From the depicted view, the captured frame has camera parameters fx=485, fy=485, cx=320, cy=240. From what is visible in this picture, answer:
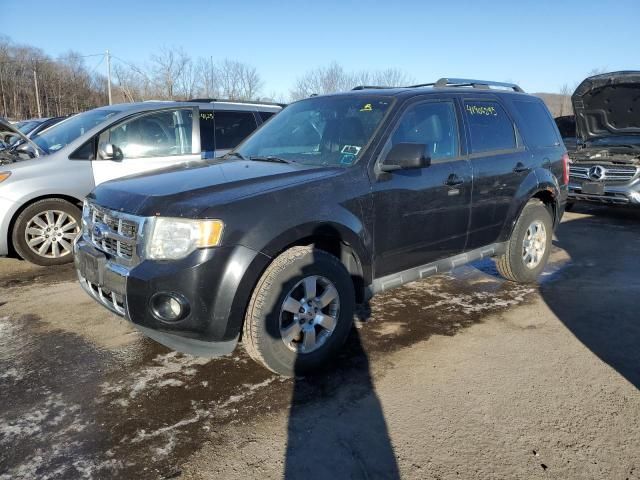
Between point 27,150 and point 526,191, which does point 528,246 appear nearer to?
point 526,191

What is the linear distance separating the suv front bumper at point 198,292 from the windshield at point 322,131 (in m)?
1.17

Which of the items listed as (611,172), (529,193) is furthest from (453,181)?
(611,172)

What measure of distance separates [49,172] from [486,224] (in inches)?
184

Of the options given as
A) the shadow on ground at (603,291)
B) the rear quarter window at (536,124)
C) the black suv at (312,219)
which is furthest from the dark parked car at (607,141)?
the black suv at (312,219)

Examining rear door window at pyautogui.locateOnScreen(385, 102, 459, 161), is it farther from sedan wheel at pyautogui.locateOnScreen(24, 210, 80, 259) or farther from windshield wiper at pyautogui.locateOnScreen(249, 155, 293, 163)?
sedan wheel at pyautogui.locateOnScreen(24, 210, 80, 259)

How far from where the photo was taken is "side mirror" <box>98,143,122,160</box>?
549 centimetres

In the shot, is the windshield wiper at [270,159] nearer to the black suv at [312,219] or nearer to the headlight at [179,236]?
the black suv at [312,219]

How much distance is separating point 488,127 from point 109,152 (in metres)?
4.06

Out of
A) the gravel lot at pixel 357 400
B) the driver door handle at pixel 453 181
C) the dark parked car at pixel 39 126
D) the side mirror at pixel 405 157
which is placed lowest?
the gravel lot at pixel 357 400

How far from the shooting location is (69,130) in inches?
239

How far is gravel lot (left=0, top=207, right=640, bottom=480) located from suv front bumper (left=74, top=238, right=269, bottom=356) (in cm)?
41

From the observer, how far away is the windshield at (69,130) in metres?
5.87

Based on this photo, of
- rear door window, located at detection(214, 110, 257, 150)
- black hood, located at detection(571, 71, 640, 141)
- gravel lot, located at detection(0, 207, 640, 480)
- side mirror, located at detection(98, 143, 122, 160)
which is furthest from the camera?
black hood, located at detection(571, 71, 640, 141)

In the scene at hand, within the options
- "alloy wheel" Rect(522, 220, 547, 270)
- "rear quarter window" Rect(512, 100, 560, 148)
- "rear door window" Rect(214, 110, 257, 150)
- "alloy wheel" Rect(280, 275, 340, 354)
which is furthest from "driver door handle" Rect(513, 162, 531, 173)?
"rear door window" Rect(214, 110, 257, 150)
